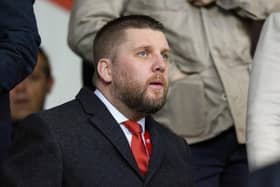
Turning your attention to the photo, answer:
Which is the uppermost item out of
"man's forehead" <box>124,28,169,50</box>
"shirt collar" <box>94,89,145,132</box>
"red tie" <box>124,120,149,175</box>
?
"man's forehead" <box>124,28,169,50</box>

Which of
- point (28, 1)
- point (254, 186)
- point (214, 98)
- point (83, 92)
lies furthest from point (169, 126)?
point (254, 186)

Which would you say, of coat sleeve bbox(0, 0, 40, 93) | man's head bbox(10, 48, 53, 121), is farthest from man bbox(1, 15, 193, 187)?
man's head bbox(10, 48, 53, 121)

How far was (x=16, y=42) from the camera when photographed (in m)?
2.46

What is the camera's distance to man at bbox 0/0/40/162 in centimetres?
245

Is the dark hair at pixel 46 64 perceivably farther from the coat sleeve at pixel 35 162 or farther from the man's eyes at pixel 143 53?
the coat sleeve at pixel 35 162

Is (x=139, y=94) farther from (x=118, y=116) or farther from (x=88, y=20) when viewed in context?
(x=88, y=20)

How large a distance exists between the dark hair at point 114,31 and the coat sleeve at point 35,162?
1.29 ft

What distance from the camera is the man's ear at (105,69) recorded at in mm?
2873

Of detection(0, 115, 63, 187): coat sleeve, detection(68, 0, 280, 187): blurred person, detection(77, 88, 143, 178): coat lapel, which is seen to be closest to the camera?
detection(0, 115, 63, 187): coat sleeve

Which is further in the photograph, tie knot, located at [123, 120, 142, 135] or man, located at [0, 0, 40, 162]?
tie knot, located at [123, 120, 142, 135]

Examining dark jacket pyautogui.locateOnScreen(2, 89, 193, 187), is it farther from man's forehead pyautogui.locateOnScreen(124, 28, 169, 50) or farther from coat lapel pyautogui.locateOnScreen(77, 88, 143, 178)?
man's forehead pyautogui.locateOnScreen(124, 28, 169, 50)

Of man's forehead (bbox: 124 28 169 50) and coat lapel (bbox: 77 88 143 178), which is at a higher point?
man's forehead (bbox: 124 28 169 50)

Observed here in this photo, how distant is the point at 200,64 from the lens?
3.09m

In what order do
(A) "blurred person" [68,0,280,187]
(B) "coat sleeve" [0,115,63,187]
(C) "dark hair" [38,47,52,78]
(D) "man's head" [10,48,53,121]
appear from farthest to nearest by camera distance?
1. (C) "dark hair" [38,47,52,78]
2. (D) "man's head" [10,48,53,121]
3. (A) "blurred person" [68,0,280,187]
4. (B) "coat sleeve" [0,115,63,187]
